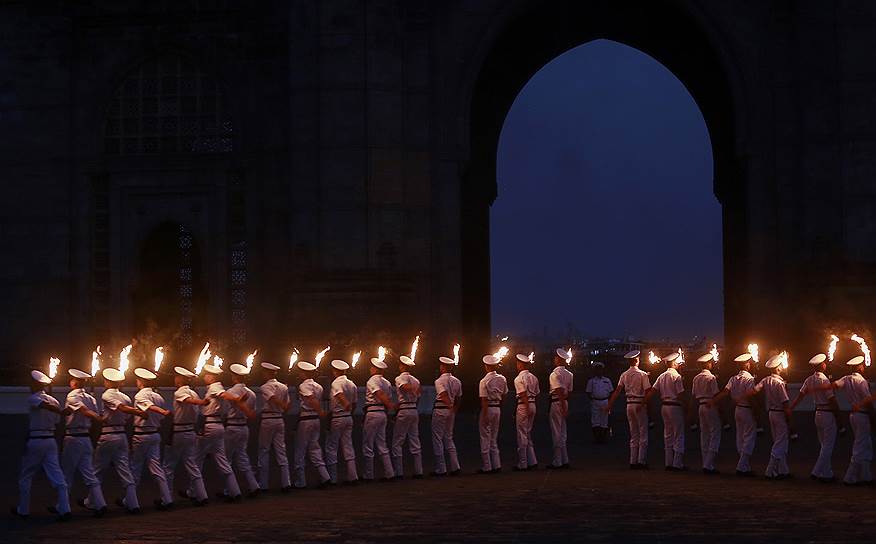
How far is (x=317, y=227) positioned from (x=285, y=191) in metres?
1.71

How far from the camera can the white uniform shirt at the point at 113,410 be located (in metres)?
17.9

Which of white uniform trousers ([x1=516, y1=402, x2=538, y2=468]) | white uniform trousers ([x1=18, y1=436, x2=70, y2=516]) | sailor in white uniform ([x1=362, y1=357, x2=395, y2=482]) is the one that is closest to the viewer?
white uniform trousers ([x1=18, y1=436, x2=70, y2=516])

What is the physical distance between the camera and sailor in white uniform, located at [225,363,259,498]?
1950 centimetres

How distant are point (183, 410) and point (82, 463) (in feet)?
5.50

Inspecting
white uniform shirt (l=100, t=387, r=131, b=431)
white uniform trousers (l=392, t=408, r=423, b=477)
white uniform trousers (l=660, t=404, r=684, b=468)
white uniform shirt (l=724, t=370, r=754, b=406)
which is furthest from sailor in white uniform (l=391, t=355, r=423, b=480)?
white uniform shirt (l=100, t=387, r=131, b=431)

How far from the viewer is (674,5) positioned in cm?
3403

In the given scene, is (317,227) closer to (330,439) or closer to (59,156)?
(59,156)

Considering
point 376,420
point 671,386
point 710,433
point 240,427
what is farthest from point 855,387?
point 240,427

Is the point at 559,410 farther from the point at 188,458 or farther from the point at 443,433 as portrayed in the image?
the point at 188,458

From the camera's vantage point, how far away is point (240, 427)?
19.7m

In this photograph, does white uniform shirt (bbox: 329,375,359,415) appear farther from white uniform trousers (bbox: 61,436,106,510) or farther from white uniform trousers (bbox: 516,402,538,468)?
white uniform trousers (bbox: 61,436,106,510)

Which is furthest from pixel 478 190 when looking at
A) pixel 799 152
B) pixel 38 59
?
pixel 38 59

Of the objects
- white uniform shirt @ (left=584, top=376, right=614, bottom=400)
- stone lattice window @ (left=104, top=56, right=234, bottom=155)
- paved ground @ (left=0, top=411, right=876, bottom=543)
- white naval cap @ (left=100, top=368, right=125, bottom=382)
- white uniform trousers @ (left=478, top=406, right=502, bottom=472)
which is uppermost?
stone lattice window @ (left=104, top=56, right=234, bottom=155)

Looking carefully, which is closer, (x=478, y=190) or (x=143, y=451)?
(x=143, y=451)
